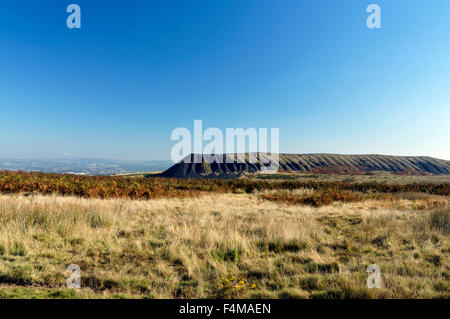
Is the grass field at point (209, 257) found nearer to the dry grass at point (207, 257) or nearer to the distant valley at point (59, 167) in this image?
the dry grass at point (207, 257)

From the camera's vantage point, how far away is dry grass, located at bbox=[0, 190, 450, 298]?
339 cm

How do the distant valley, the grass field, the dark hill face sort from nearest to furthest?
the grass field
the distant valley
the dark hill face

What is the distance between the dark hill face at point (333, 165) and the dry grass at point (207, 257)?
2683 inches

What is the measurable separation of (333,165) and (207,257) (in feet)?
348

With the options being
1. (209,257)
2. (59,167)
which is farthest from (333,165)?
(59,167)

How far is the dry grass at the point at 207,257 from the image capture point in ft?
11.1

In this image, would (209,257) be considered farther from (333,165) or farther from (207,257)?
(333,165)

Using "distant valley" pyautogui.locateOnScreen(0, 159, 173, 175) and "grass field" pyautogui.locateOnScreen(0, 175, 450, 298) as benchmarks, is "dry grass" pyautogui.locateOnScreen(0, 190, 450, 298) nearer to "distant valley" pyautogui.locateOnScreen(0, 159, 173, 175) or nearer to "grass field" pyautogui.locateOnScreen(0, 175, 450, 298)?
"grass field" pyautogui.locateOnScreen(0, 175, 450, 298)

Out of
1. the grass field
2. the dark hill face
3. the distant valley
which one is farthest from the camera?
the dark hill face

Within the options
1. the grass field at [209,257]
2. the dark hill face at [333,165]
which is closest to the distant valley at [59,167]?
the dark hill face at [333,165]

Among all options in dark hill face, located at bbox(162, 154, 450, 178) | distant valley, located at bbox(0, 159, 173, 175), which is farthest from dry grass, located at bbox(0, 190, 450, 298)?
dark hill face, located at bbox(162, 154, 450, 178)

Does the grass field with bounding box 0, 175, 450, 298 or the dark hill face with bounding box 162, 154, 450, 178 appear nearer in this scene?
the grass field with bounding box 0, 175, 450, 298

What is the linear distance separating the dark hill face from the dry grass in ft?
224

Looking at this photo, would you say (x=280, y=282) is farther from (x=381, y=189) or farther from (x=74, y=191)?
(x=381, y=189)
